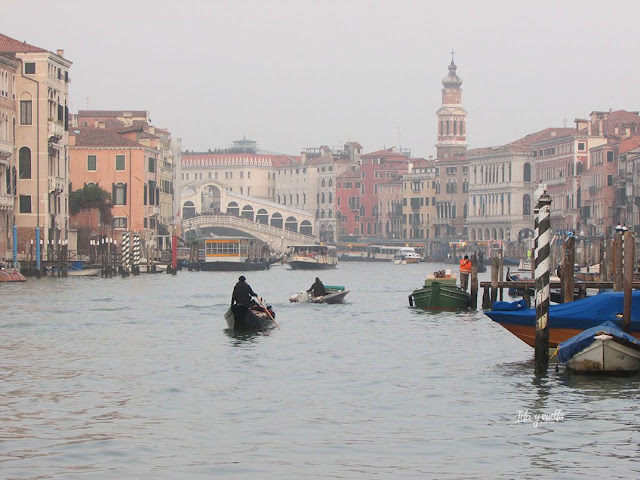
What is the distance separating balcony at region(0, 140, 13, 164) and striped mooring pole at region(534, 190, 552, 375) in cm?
3851

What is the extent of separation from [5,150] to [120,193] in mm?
19809

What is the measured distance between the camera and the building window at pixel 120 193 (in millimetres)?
74875

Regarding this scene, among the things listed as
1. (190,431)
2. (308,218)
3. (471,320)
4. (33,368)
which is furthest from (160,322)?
(308,218)

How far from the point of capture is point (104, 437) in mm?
14617

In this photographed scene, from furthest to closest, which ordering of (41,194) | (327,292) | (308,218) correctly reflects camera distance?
(308,218), (41,194), (327,292)

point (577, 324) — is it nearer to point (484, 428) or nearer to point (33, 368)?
point (484, 428)

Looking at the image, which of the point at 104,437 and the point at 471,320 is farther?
the point at 471,320

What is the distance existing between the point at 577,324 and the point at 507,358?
8.21 ft

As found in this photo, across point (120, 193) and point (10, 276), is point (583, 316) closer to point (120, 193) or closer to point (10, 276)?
point (10, 276)

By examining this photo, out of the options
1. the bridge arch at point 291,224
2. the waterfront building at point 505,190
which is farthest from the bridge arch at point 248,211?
the waterfront building at point 505,190

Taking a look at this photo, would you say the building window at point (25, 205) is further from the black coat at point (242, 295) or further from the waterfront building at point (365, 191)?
the waterfront building at point (365, 191)

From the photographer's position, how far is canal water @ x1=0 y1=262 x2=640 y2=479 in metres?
13.4

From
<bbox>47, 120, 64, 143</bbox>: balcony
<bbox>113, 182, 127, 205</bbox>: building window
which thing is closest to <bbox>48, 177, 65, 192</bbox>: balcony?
<bbox>47, 120, 64, 143</bbox>: balcony

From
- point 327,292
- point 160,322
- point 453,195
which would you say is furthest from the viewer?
point 453,195
